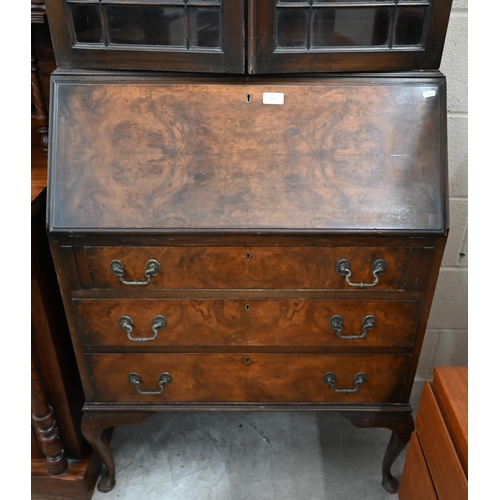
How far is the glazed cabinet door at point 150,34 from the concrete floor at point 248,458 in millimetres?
1296

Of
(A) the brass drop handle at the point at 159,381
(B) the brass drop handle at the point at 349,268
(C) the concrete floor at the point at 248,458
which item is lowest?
(C) the concrete floor at the point at 248,458

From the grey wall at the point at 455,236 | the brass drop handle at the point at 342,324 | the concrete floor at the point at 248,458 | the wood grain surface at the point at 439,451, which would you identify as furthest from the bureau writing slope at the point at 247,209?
the concrete floor at the point at 248,458

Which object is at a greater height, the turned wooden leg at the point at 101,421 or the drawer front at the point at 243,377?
the drawer front at the point at 243,377

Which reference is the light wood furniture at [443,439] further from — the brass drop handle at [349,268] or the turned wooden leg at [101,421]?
the turned wooden leg at [101,421]

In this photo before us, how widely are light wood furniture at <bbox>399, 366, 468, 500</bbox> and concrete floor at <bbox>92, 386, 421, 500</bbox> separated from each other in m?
0.41

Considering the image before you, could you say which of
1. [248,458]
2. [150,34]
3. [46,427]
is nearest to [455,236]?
[248,458]

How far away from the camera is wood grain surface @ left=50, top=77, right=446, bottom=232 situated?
4.00 ft

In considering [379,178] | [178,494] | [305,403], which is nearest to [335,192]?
[379,178]

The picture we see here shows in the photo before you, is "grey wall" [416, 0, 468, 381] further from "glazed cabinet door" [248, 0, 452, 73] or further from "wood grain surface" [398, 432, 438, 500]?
"wood grain surface" [398, 432, 438, 500]

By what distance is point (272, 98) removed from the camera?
1289mm

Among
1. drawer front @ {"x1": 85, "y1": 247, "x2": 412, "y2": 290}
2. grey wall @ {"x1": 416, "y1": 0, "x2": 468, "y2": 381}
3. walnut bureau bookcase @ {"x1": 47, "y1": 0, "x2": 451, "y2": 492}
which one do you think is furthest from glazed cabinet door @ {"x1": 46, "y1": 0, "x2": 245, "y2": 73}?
grey wall @ {"x1": 416, "y1": 0, "x2": 468, "y2": 381}

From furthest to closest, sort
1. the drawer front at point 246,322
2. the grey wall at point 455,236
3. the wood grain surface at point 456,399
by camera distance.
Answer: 1. the grey wall at point 455,236
2. the drawer front at point 246,322
3. the wood grain surface at point 456,399

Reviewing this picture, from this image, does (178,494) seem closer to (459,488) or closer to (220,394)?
(220,394)

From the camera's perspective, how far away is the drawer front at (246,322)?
4.33ft
